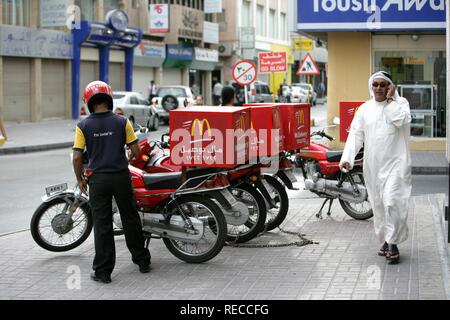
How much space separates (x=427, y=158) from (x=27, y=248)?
11.3 m

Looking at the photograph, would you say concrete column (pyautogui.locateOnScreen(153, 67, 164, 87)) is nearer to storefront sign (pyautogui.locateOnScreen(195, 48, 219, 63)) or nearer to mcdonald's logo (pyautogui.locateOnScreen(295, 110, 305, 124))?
storefront sign (pyautogui.locateOnScreen(195, 48, 219, 63))

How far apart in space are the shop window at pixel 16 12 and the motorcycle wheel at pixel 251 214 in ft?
78.9

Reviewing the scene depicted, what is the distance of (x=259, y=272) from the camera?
23.8 ft

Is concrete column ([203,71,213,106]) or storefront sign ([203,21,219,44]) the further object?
concrete column ([203,71,213,106])

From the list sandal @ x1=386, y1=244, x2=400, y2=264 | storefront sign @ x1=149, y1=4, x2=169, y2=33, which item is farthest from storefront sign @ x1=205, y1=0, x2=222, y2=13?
sandal @ x1=386, y1=244, x2=400, y2=264

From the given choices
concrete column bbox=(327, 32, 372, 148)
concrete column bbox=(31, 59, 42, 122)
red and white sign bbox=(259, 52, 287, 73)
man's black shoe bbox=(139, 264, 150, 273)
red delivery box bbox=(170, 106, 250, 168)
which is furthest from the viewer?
concrete column bbox=(31, 59, 42, 122)

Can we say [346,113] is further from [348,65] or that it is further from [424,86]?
[348,65]

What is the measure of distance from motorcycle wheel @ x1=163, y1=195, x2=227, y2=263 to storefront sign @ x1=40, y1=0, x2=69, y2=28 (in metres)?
25.1

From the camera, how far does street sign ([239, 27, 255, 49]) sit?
172 feet

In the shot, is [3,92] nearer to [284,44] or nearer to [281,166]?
[281,166]

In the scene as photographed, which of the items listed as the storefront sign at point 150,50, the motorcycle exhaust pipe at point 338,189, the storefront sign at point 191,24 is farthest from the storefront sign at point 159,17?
the motorcycle exhaust pipe at point 338,189

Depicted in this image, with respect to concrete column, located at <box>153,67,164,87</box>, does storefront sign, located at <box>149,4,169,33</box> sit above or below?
above

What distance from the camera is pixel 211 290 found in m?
6.61
